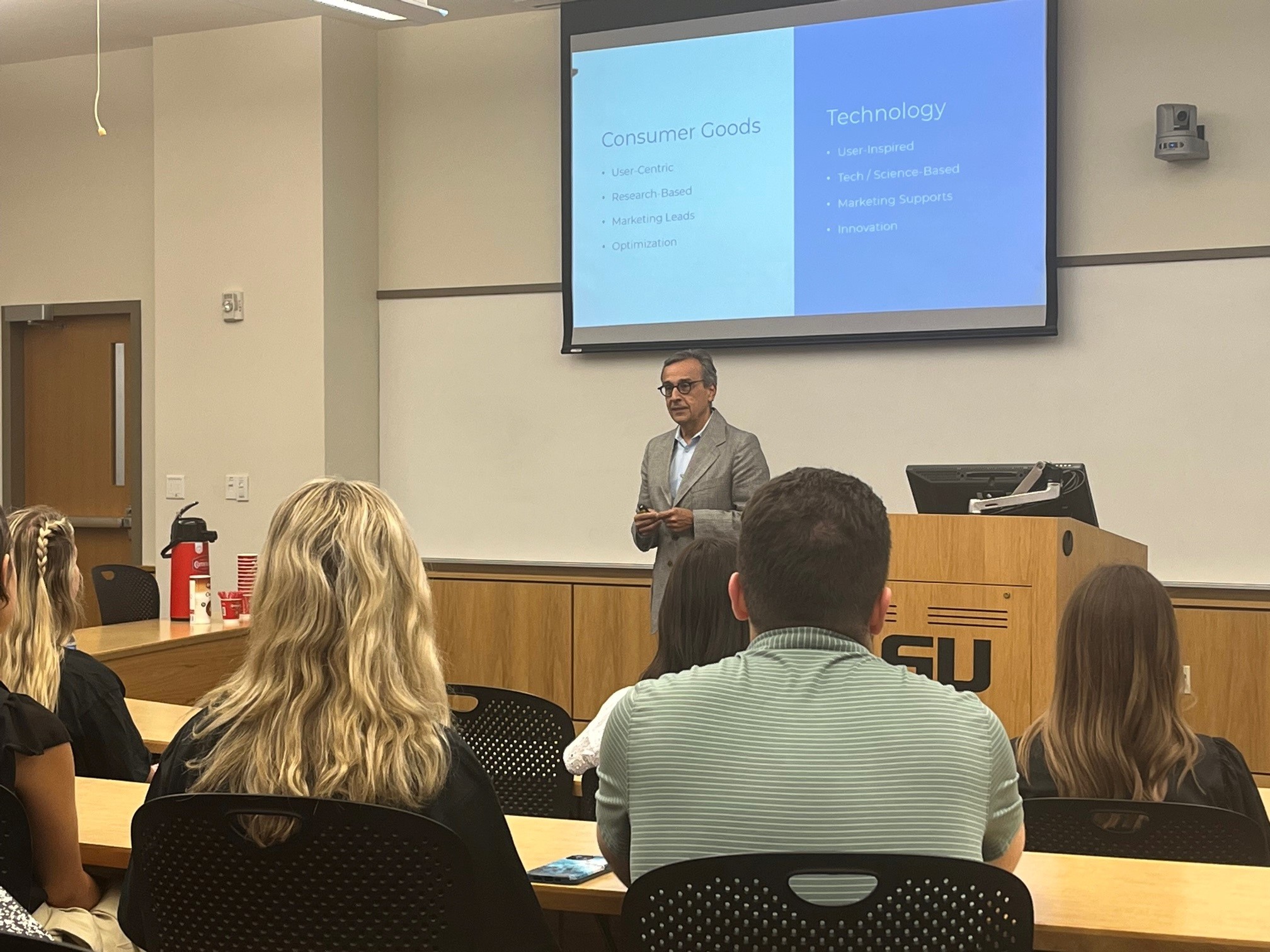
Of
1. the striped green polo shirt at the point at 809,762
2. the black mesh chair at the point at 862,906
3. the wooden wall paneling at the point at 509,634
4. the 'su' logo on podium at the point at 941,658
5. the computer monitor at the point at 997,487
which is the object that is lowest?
the wooden wall paneling at the point at 509,634

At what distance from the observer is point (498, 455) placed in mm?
6395

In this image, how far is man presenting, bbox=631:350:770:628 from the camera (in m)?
4.68

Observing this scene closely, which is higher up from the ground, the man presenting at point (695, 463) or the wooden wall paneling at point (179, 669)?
the man presenting at point (695, 463)

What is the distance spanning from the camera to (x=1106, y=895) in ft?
5.44

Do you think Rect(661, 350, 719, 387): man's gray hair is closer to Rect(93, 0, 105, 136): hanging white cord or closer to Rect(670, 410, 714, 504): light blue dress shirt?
Rect(670, 410, 714, 504): light blue dress shirt

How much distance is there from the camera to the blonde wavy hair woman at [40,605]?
100 inches

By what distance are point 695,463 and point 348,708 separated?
3131mm

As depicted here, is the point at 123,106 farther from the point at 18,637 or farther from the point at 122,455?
the point at 18,637

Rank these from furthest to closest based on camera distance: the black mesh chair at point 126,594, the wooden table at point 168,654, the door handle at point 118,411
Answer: the door handle at point 118,411
the black mesh chair at point 126,594
the wooden table at point 168,654

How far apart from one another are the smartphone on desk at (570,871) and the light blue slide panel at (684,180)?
13.6 feet

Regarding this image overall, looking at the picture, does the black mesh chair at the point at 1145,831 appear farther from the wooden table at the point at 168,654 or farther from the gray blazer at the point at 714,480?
the wooden table at the point at 168,654

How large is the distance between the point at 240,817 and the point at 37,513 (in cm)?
154

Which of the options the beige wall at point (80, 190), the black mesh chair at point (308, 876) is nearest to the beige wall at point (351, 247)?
the beige wall at point (80, 190)

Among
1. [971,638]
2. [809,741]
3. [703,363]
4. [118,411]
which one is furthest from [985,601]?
[118,411]
